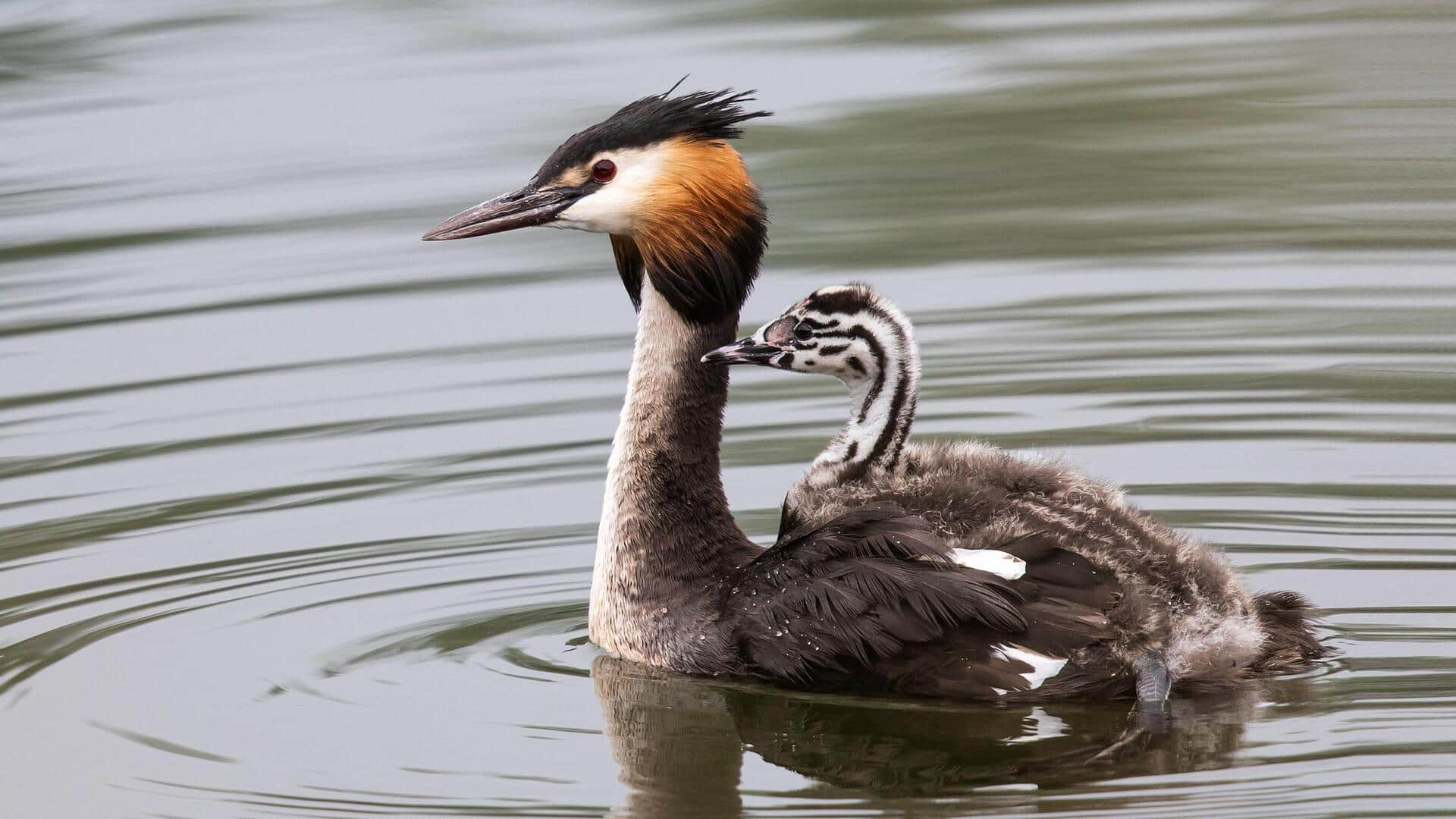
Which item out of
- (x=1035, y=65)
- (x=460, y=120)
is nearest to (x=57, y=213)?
(x=460, y=120)

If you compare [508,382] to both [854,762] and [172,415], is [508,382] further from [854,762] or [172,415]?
[854,762]

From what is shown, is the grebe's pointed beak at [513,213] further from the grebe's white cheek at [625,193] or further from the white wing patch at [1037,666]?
the white wing patch at [1037,666]

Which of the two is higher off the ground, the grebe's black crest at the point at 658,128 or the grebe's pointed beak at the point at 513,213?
the grebe's black crest at the point at 658,128

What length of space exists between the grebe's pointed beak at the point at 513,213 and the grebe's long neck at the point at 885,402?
101cm

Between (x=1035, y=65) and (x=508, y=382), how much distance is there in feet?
18.3

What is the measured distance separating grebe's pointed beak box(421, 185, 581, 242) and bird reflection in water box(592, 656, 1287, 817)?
1.47 m

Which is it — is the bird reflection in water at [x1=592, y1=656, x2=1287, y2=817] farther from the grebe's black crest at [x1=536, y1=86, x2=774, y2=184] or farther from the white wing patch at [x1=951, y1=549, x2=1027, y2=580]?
the grebe's black crest at [x1=536, y1=86, x2=774, y2=184]

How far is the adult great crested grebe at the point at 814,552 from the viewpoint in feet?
19.6

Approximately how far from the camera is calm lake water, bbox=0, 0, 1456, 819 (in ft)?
19.3

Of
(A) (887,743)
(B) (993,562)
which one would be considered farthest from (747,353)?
(A) (887,743)

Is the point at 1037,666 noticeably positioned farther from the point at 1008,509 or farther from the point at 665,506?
the point at 665,506

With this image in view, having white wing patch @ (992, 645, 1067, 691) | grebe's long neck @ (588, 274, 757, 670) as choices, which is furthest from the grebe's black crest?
white wing patch @ (992, 645, 1067, 691)

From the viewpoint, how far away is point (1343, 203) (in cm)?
1109

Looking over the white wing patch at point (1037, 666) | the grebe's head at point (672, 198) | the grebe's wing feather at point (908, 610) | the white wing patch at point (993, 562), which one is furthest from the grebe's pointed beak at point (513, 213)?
the white wing patch at point (1037, 666)
